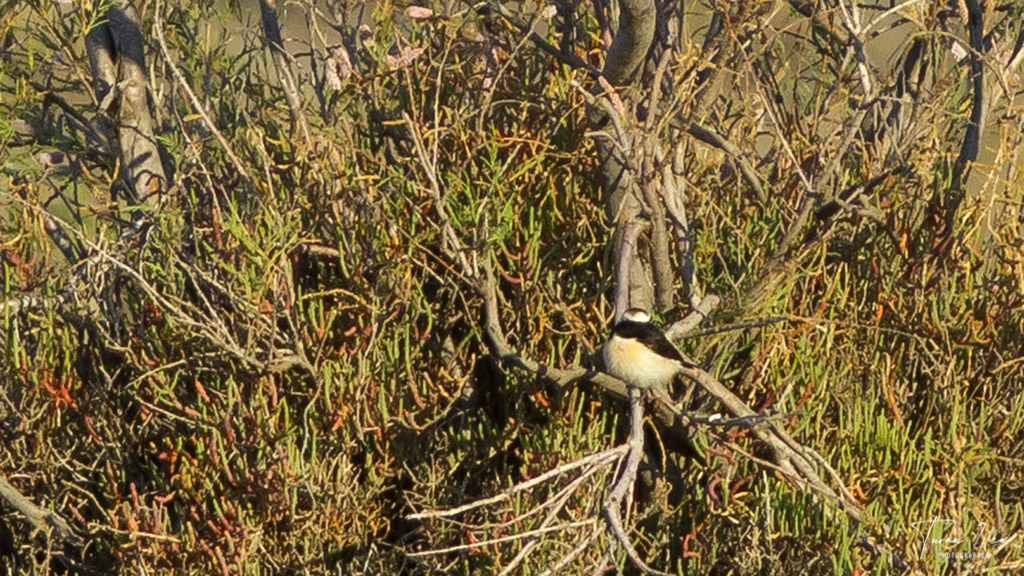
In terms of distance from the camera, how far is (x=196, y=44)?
17.7 feet

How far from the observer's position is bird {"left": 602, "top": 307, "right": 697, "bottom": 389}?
3.83 meters

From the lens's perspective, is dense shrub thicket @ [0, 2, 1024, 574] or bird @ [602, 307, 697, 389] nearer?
bird @ [602, 307, 697, 389]

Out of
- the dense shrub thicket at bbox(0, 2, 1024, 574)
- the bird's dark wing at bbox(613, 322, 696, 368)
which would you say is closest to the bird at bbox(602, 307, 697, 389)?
the bird's dark wing at bbox(613, 322, 696, 368)

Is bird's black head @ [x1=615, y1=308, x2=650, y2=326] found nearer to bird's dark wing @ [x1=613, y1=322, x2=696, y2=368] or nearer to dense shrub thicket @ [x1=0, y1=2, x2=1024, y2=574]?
bird's dark wing @ [x1=613, y1=322, x2=696, y2=368]

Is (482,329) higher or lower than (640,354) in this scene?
lower

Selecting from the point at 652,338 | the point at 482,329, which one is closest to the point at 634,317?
the point at 652,338

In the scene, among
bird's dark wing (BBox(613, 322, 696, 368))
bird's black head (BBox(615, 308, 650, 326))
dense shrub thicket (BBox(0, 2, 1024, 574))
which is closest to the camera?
bird's dark wing (BBox(613, 322, 696, 368))

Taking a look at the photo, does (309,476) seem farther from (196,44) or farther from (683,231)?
(196,44)

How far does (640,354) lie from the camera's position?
383 cm

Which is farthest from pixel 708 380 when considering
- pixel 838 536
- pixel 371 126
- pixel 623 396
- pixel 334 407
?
pixel 371 126

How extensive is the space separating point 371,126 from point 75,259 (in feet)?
4.10

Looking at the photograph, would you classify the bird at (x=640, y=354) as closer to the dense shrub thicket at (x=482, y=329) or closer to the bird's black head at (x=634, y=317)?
the bird's black head at (x=634, y=317)

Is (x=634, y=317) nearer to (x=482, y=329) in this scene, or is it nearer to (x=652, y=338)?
(x=652, y=338)

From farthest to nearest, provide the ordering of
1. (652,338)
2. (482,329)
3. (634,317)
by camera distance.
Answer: (482,329), (634,317), (652,338)
